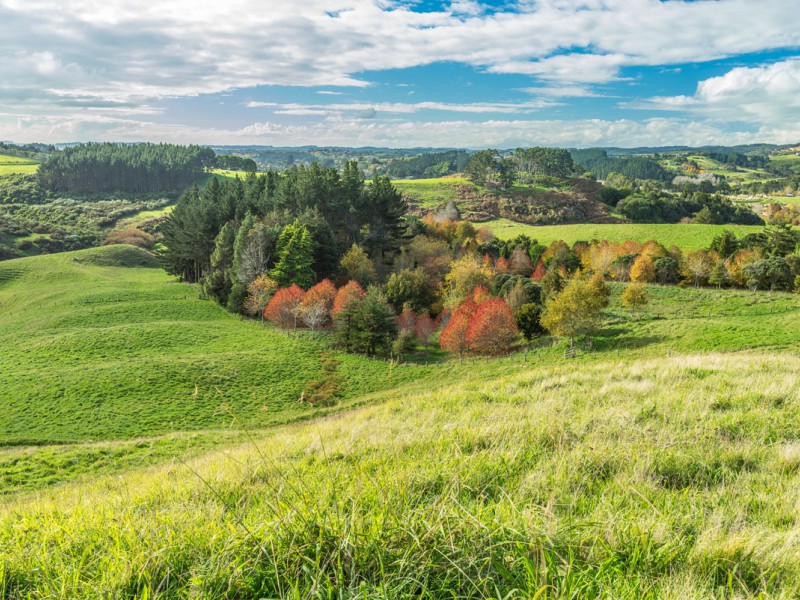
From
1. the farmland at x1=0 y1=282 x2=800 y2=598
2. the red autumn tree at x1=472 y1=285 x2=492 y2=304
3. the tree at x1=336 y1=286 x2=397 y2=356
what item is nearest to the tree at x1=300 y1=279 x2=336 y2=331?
the tree at x1=336 y1=286 x2=397 y2=356

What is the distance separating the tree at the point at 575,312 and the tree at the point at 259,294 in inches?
1400

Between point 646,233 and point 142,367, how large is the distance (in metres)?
96.0

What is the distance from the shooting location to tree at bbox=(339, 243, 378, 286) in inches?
2594

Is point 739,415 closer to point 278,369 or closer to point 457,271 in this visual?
point 278,369

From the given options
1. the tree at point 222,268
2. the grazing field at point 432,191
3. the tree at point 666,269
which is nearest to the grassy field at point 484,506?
the tree at point 222,268

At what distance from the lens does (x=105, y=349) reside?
40.6 meters

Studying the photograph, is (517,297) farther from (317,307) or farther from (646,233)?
(646,233)

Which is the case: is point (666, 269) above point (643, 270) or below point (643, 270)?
above

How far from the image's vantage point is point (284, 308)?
2098 inches

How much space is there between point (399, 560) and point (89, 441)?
27948mm

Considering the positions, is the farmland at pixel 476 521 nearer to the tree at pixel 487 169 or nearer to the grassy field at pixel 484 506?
the grassy field at pixel 484 506

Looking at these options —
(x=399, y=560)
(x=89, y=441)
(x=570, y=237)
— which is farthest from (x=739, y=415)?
(x=570, y=237)

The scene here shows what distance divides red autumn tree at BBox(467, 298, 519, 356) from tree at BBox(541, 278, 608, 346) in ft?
17.4

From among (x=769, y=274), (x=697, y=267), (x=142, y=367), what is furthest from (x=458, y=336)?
(x=769, y=274)
